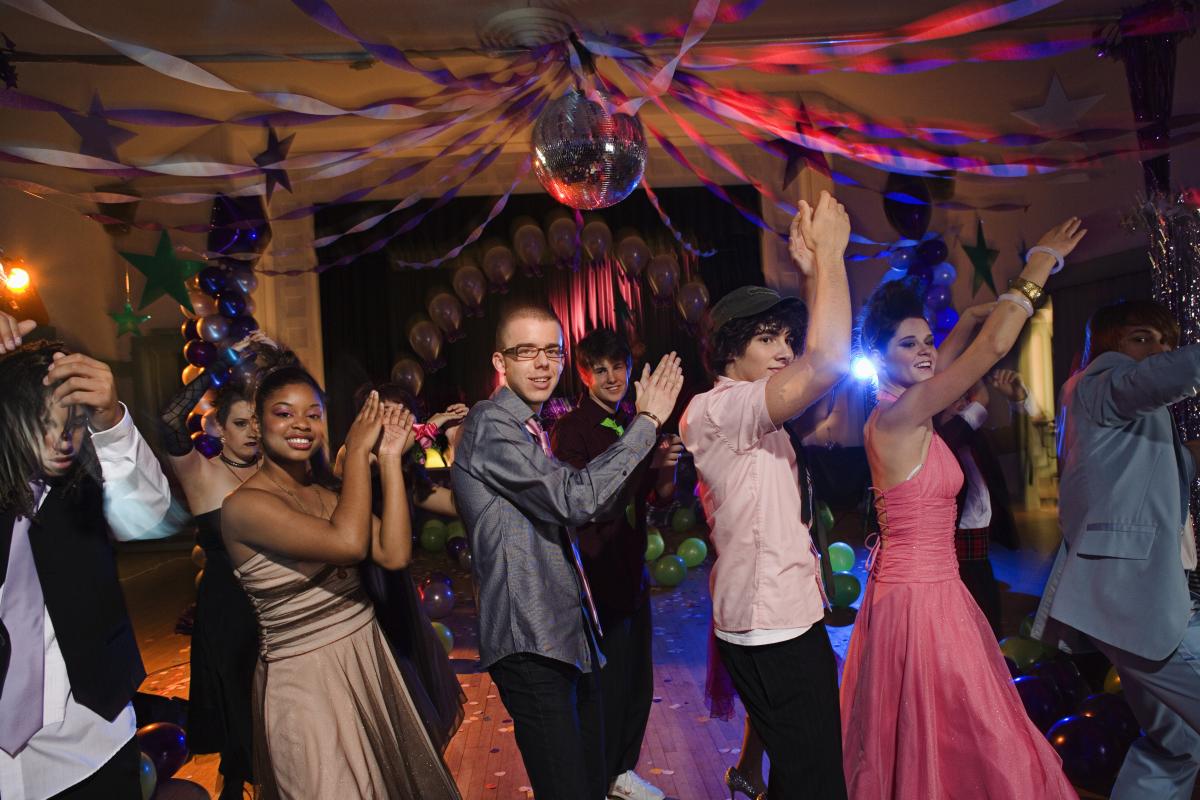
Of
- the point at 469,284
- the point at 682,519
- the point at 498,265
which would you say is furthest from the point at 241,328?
the point at 682,519

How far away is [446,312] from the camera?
9.82 meters

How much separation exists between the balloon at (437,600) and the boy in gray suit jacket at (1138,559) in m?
3.93

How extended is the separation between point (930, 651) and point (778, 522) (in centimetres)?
59

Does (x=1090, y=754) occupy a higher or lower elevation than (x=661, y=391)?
lower

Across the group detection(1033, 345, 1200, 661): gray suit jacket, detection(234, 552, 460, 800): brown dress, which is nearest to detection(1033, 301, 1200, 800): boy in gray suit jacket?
detection(1033, 345, 1200, 661): gray suit jacket

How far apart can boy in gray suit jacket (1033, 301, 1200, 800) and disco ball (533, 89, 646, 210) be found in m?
1.71

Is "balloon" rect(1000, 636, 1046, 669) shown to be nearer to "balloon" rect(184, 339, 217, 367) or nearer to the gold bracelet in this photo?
the gold bracelet

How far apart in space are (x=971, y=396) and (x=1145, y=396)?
4.38 ft

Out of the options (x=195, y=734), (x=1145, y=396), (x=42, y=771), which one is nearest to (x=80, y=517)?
(x=42, y=771)

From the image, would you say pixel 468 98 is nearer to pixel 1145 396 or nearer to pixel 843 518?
pixel 1145 396

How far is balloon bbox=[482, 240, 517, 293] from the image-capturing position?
31.6 feet

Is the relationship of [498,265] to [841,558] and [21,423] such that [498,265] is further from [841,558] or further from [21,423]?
[21,423]

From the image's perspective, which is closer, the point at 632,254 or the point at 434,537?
the point at 434,537

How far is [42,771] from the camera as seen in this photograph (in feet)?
5.28
